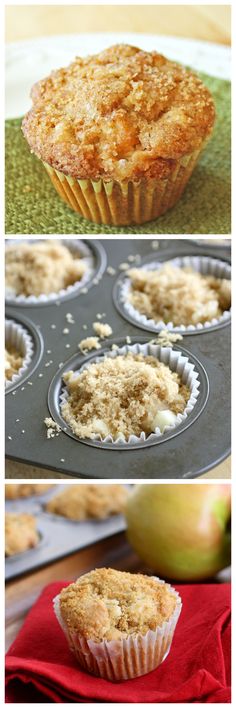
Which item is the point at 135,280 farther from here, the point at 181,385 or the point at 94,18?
the point at 94,18

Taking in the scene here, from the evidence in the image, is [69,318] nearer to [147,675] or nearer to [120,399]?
[120,399]

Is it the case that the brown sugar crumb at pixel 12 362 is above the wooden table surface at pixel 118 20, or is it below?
below

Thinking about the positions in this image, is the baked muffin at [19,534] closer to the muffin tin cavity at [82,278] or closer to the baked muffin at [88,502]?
the baked muffin at [88,502]

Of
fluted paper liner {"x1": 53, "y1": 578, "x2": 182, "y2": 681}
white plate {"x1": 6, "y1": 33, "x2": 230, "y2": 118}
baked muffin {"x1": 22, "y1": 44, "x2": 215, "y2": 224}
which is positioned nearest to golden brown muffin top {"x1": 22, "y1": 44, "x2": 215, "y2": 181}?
baked muffin {"x1": 22, "y1": 44, "x2": 215, "y2": 224}

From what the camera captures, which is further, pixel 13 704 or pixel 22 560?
pixel 22 560

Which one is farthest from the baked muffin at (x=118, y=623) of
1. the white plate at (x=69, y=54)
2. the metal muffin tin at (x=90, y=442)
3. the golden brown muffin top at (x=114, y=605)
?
the white plate at (x=69, y=54)

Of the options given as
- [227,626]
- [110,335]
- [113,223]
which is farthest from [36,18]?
[227,626]

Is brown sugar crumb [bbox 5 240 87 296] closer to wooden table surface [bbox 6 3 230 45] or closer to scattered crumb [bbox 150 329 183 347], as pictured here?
scattered crumb [bbox 150 329 183 347]
